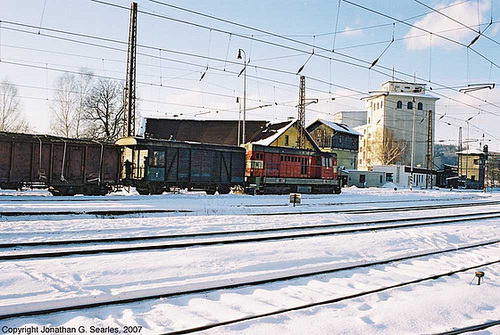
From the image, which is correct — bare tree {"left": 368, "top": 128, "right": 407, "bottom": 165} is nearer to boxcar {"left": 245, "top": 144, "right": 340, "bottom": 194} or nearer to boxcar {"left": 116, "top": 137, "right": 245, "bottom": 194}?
boxcar {"left": 245, "top": 144, "right": 340, "bottom": 194}

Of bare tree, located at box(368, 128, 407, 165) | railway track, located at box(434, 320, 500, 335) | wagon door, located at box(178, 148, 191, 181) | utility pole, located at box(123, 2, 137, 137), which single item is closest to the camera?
railway track, located at box(434, 320, 500, 335)

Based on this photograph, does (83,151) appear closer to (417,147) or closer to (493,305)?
(493,305)

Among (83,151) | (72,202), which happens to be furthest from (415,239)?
(83,151)

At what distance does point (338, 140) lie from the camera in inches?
2338

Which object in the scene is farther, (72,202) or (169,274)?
(72,202)

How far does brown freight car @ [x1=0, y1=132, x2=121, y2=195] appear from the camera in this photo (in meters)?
19.0

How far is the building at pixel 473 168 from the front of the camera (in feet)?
239

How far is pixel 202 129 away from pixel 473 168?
184 ft

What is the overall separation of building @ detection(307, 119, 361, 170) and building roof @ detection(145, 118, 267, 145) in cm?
994

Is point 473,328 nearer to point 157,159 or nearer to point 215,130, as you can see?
point 157,159

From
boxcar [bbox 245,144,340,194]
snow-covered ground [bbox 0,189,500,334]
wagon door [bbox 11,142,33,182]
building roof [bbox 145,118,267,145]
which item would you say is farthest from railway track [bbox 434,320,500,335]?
building roof [bbox 145,118,267,145]

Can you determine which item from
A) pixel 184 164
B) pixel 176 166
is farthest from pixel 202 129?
pixel 176 166

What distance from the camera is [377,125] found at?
87.4 meters

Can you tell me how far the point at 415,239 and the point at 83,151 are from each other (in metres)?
16.7
